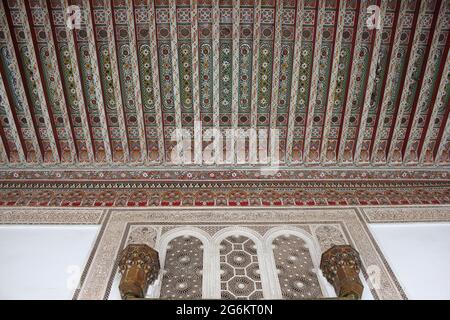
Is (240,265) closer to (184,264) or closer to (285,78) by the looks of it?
(184,264)

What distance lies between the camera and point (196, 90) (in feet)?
16.7

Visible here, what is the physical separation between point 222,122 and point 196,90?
1.93ft

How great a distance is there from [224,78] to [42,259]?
299 centimetres

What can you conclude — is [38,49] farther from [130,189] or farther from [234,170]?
[234,170]

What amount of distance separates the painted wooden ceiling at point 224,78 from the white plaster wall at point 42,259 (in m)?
1.12

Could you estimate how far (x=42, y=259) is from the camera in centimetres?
428

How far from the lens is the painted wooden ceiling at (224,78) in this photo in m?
4.86

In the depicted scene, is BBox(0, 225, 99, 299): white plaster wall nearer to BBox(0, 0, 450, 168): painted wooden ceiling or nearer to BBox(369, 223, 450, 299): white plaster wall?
BBox(0, 0, 450, 168): painted wooden ceiling

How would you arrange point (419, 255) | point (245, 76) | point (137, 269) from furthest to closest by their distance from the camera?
point (245, 76) < point (419, 255) < point (137, 269)

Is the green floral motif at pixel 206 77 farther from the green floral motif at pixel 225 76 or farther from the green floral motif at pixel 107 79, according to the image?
the green floral motif at pixel 107 79

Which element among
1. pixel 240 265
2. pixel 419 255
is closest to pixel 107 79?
pixel 240 265

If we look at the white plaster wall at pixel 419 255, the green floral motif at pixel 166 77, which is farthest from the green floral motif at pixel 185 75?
the white plaster wall at pixel 419 255

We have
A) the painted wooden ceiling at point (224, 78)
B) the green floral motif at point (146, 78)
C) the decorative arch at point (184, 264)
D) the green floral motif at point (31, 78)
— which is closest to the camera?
the decorative arch at point (184, 264)
